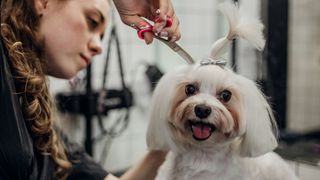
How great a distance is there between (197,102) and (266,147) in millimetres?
149

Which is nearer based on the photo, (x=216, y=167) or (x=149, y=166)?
(x=216, y=167)

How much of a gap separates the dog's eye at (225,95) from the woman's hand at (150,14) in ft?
0.63

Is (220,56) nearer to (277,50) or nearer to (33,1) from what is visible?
Answer: (33,1)

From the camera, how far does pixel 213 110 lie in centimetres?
74

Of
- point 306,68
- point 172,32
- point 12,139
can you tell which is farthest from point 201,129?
point 306,68

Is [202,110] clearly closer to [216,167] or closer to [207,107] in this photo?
[207,107]

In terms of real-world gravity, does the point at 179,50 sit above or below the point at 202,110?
above

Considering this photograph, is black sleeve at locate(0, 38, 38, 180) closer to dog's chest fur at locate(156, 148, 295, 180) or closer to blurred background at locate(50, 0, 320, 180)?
dog's chest fur at locate(156, 148, 295, 180)

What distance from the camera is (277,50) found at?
4.33ft

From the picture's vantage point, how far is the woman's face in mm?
859

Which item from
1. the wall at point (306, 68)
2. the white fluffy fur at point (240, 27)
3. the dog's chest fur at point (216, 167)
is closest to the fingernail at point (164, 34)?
the white fluffy fur at point (240, 27)

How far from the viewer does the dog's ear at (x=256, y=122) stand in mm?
760

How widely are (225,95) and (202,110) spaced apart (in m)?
0.07

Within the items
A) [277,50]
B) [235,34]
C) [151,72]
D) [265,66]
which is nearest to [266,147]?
[235,34]
